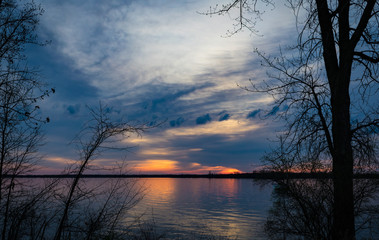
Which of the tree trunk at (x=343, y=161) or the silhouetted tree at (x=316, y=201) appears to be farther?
the silhouetted tree at (x=316, y=201)

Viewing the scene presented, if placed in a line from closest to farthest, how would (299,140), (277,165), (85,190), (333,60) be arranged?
1. (85,190)
2. (333,60)
3. (299,140)
4. (277,165)

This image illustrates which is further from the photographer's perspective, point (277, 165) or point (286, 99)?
point (277, 165)

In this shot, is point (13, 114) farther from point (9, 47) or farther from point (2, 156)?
point (9, 47)

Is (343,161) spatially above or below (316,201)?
above

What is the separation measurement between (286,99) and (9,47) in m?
7.70

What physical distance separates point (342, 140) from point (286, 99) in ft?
7.50

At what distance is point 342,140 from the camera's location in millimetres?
6766

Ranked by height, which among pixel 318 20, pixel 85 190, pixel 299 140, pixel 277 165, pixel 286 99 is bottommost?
pixel 85 190

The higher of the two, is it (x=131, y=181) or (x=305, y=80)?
(x=305, y=80)

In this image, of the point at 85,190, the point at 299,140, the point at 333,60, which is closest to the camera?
the point at 85,190

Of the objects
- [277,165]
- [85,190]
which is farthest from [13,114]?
[277,165]

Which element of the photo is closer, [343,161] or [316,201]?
[343,161]

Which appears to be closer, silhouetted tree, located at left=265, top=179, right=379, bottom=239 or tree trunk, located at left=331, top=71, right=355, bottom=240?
tree trunk, located at left=331, top=71, right=355, bottom=240

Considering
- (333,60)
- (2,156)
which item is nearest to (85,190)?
(2,156)
